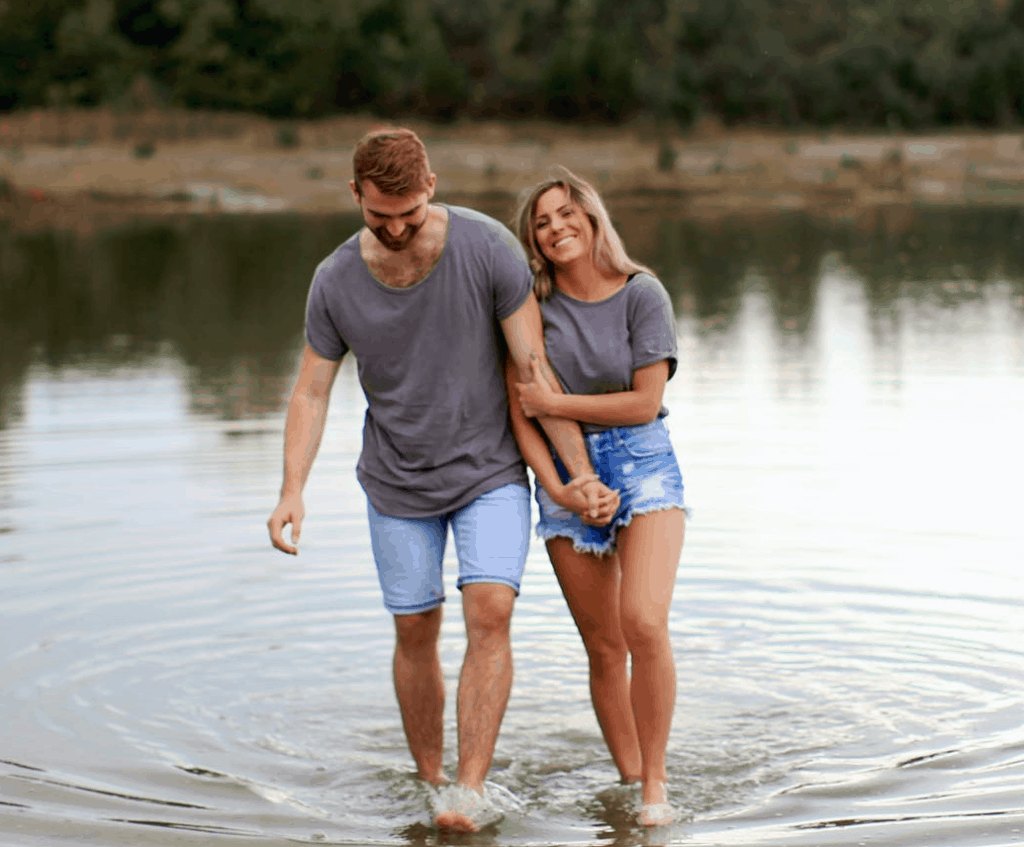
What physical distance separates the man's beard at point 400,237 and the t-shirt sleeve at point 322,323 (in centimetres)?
23

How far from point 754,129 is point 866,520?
4733 centimetres

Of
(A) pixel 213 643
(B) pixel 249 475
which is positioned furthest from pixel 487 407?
(B) pixel 249 475

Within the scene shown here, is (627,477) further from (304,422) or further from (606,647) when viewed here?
(304,422)

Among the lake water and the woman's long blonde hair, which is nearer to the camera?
the woman's long blonde hair

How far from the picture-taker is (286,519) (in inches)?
219

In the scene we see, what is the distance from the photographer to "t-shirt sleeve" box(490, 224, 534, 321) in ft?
17.8

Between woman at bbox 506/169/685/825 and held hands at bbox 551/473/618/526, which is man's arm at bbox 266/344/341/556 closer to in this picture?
woman at bbox 506/169/685/825

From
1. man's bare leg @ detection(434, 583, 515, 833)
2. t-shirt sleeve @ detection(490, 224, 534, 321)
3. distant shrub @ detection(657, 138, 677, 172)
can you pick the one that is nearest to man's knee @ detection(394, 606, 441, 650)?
man's bare leg @ detection(434, 583, 515, 833)

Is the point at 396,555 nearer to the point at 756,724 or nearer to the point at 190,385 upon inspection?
the point at 756,724

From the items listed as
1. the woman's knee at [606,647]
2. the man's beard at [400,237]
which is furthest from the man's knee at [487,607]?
the man's beard at [400,237]

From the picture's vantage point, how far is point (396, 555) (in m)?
5.65

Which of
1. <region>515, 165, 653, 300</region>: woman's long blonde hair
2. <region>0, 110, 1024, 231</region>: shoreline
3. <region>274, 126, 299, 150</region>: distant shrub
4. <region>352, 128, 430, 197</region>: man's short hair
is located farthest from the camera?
<region>274, 126, 299, 150</region>: distant shrub

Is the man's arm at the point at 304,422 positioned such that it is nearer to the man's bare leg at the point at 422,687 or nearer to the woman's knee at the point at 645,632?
the man's bare leg at the point at 422,687

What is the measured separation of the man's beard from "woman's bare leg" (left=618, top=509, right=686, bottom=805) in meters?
1.03
